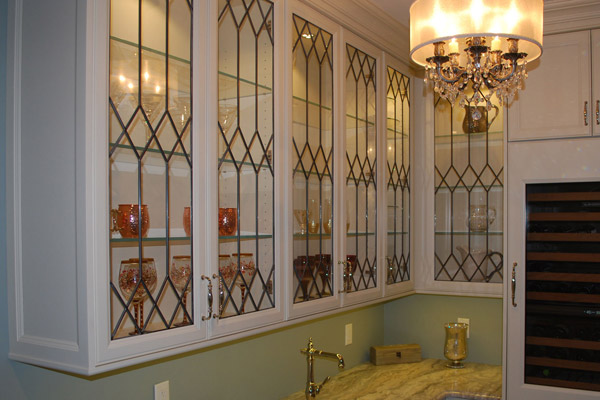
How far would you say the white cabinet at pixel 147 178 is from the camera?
1.41 meters

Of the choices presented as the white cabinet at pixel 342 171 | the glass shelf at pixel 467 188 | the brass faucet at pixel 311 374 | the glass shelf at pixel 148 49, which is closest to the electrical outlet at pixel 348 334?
the white cabinet at pixel 342 171

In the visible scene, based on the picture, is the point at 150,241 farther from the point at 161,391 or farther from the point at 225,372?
the point at 225,372

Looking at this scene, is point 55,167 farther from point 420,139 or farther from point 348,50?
point 420,139

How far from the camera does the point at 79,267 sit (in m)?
1.40

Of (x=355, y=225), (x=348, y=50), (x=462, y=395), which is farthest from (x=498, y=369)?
(x=348, y=50)

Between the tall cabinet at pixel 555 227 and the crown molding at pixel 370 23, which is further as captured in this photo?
the tall cabinet at pixel 555 227

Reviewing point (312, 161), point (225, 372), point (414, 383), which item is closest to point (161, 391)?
point (225, 372)

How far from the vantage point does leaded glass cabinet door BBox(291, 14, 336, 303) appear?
85.2 inches

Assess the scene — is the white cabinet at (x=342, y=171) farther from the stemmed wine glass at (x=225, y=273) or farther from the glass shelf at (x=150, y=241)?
the glass shelf at (x=150, y=241)

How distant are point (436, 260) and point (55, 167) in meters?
2.26

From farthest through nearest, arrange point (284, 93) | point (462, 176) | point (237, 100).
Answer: point (462, 176), point (284, 93), point (237, 100)

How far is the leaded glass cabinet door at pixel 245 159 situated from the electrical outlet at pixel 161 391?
41 centimetres

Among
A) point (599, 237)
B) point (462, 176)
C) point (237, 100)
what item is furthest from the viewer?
point (462, 176)

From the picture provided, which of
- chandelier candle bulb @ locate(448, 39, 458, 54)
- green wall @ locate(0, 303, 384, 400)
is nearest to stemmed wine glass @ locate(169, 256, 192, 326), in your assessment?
green wall @ locate(0, 303, 384, 400)
